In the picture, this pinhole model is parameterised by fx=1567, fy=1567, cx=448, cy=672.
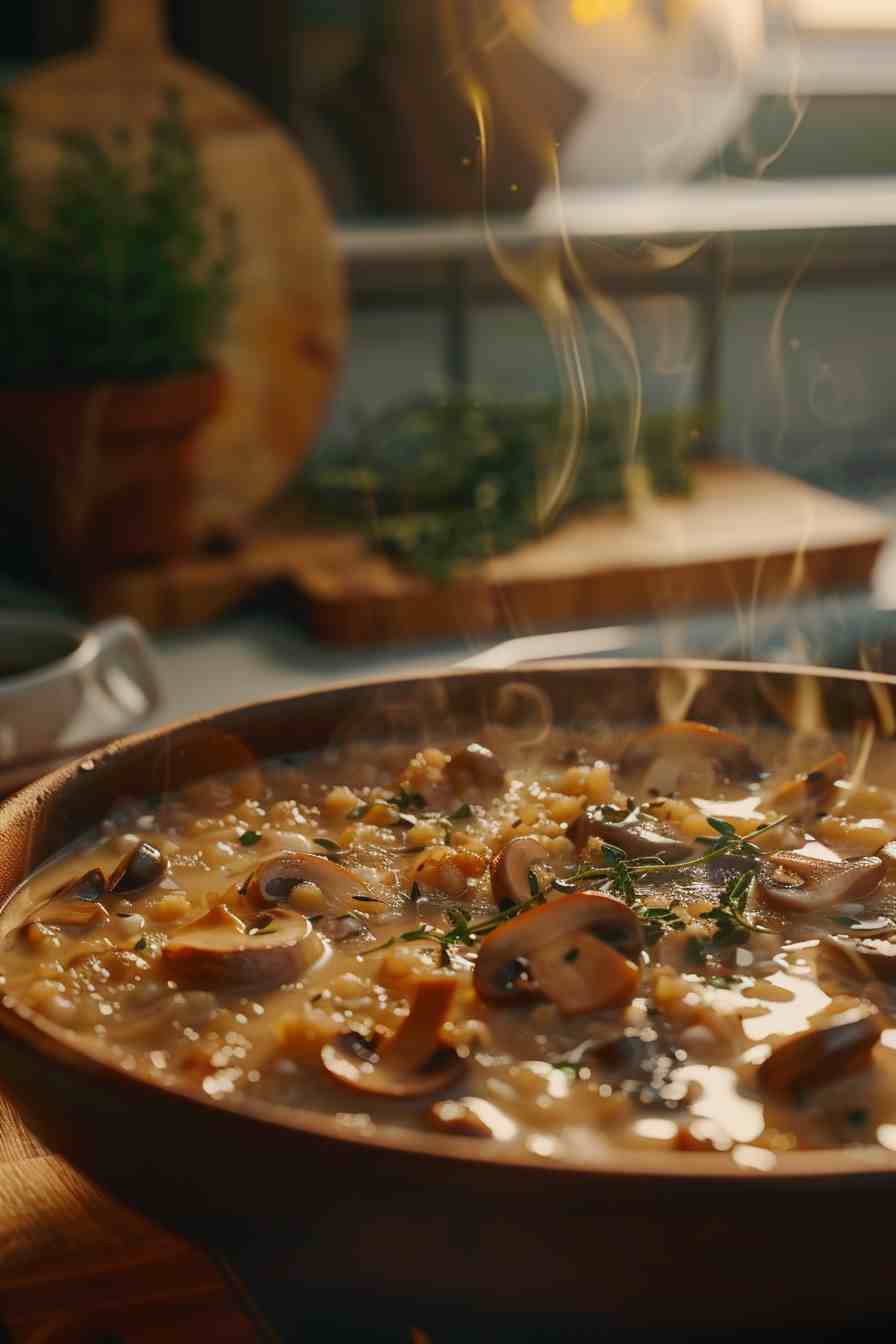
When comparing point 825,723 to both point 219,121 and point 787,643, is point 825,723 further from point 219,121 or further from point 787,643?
point 219,121

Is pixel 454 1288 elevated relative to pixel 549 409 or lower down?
elevated

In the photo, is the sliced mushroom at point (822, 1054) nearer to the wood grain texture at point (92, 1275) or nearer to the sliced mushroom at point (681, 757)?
the wood grain texture at point (92, 1275)

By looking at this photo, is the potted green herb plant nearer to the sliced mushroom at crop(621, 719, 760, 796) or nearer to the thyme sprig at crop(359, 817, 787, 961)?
the sliced mushroom at crop(621, 719, 760, 796)

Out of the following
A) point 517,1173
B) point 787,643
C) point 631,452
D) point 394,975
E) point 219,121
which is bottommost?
point 787,643

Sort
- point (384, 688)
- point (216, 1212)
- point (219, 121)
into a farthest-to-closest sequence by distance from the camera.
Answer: point (219, 121) → point (384, 688) → point (216, 1212)

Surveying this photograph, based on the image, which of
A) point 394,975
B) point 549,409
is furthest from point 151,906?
point 549,409

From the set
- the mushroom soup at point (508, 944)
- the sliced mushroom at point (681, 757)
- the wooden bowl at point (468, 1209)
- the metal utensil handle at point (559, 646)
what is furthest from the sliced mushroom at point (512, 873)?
the metal utensil handle at point (559, 646)
